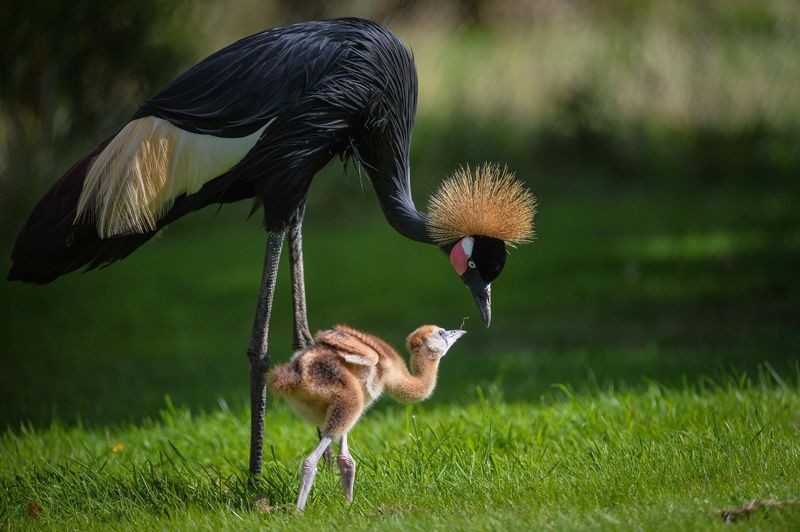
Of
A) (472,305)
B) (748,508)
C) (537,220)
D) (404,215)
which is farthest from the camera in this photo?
(537,220)

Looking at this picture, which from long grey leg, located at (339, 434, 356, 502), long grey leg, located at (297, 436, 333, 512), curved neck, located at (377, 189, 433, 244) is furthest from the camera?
curved neck, located at (377, 189, 433, 244)

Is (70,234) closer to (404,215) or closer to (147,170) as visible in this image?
(147,170)

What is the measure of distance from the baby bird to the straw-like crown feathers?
1.82 feet

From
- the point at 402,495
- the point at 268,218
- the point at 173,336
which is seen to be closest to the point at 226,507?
the point at 402,495

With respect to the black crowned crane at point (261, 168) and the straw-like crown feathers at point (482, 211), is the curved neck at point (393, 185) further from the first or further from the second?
the straw-like crown feathers at point (482, 211)

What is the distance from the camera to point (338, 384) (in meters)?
3.98

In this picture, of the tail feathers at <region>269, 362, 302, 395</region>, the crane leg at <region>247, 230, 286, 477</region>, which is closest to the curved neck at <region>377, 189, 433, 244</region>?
the crane leg at <region>247, 230, 286, 477</region>

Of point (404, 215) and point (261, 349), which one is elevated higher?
point (404, 215)

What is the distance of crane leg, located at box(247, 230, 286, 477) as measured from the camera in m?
4.29

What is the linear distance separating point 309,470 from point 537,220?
6.88 m

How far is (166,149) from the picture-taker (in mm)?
4316

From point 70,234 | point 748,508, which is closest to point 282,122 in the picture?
point 70,234

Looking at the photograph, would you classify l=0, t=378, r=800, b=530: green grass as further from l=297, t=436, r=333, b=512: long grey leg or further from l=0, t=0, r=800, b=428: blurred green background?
l=0, t=0, r=800, b=428: blurred green background

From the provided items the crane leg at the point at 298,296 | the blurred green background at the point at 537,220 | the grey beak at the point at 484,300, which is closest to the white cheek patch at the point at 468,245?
the grey beak at the point at 484,300
